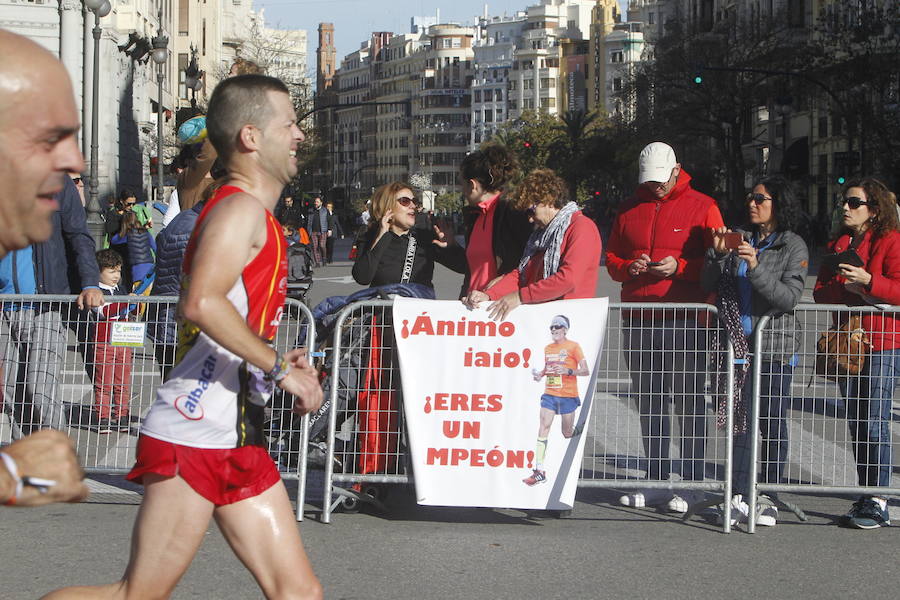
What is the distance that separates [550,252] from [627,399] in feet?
2.89

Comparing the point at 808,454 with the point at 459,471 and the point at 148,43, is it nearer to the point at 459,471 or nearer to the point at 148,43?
the point at 459,471

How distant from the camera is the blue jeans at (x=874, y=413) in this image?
291 inches

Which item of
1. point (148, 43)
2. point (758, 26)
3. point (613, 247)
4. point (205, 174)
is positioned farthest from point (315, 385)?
point (758, 26)

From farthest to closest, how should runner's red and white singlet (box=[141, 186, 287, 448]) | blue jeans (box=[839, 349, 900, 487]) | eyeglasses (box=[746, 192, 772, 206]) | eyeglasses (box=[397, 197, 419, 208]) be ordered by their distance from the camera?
1. eyeglasses (box=[397, 197, 419, 208])
2. eyeglasses (box=[746, 192, 772, 206])
3. blue jeans (box=[839, 349, 900, 487])
4. runner's red and white singlet (box=[141, 186, 287, 448])

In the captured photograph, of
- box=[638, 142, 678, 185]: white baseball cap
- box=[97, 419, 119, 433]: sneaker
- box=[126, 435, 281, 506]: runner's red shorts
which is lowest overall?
box=[97, 419, 119, 433]: sneaker

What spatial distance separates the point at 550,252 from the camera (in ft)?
24.4

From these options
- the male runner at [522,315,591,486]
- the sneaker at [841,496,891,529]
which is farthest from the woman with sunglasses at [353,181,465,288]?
the sneaker at [841,496,891,529]

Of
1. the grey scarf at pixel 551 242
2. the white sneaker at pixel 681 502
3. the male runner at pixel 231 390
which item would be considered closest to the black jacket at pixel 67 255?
the grey scarf at pixel 551 242

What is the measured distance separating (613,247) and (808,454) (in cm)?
199

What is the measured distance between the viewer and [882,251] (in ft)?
24.5

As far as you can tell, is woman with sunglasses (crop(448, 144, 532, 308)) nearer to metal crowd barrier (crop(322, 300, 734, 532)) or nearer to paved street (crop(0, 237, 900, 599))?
metal crowd barrier (crop(322, 300, 734, 532))

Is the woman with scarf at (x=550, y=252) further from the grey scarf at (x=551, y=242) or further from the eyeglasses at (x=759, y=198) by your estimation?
the eyeglasses at (x=759, y=198)

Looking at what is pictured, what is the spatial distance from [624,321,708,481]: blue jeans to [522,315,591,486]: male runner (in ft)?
1.44

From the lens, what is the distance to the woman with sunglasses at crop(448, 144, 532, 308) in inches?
315
